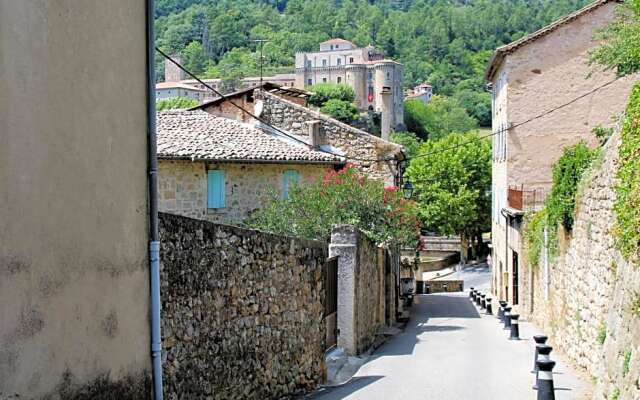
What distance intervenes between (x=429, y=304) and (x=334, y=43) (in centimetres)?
16277

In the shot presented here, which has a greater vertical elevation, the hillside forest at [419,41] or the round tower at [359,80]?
the hillside forest at [419,41]

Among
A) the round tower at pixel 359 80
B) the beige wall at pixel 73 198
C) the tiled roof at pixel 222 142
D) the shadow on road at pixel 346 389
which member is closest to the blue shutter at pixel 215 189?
the tiled roof at pixel 222 142

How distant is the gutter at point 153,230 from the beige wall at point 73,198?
3.0 inches

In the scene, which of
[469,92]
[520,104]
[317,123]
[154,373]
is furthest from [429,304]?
[469,92]

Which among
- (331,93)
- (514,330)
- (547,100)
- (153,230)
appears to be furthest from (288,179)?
(331,93)

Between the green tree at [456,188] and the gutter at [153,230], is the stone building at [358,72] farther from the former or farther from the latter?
the gutter at [153,230]

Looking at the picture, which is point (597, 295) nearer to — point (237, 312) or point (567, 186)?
point (567, 186)

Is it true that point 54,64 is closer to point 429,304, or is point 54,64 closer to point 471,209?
point 429,304

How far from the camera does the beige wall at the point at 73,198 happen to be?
16.0 feet

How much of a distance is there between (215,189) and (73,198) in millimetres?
17116

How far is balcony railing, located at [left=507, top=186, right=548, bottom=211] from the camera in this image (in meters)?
29.6

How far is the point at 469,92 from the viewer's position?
15338 cm

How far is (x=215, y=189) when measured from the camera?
22.7 metres

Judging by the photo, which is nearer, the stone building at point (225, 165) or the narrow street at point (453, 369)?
the narrow street at point (453, 369)
